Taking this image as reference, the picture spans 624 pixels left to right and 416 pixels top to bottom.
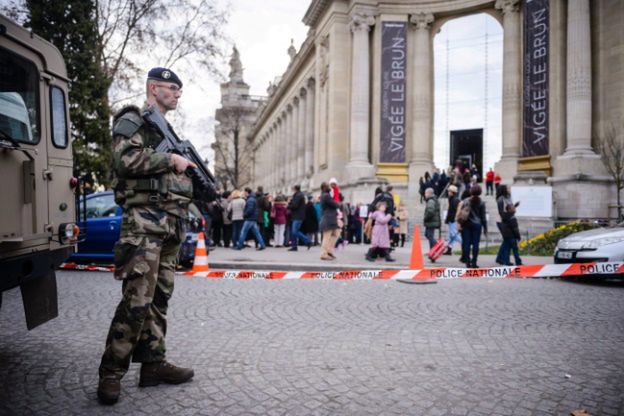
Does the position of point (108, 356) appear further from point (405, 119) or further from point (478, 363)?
point (405, 119)

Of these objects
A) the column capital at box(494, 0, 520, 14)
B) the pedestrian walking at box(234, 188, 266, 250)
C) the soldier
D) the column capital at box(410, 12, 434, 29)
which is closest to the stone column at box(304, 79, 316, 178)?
the column capital at box(410, 12, 434, 29)

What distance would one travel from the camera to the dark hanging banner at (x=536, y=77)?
25469mm

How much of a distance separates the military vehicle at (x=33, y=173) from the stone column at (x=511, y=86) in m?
26.4

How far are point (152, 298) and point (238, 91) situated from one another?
99.6m

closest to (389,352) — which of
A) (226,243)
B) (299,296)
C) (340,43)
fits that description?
(299,296)

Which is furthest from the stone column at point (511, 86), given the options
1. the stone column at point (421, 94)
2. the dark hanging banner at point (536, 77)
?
the stone column at point (421, 94)

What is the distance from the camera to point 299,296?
23.7ft

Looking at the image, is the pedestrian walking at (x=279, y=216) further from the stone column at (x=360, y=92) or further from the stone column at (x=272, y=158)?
the stone column at (x=272, y=158)

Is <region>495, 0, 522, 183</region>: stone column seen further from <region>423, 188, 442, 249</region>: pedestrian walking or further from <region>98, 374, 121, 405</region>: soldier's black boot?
<region>98, 374, 121, 405</region>: soldier's black boot

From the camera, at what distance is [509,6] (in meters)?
27.8

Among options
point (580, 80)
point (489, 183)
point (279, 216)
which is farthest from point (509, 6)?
point (279, 216)

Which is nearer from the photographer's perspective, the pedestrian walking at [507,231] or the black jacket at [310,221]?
the pedestrian walking at [507,231]

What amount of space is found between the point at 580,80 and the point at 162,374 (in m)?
26.2

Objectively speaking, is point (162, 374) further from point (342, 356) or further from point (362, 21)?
point (362, 21)
